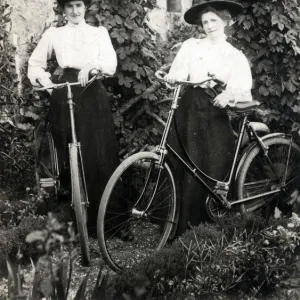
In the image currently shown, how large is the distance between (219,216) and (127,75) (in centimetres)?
159

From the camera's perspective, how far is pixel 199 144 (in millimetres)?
4750

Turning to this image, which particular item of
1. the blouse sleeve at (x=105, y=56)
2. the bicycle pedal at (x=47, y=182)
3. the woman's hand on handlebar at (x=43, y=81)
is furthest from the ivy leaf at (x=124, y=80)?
the bicycle pedal at (x=47, y=182)

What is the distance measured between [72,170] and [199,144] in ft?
3.95

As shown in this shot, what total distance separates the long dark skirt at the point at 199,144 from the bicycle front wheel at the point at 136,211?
0.20m

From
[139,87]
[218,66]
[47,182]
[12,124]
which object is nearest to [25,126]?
[12,124]

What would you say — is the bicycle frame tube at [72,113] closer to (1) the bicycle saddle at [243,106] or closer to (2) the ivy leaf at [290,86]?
(1) the bicycle saddle at [243,106]

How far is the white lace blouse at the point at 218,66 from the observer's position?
4629mm

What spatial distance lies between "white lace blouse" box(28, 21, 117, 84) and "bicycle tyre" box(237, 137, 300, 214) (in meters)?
1.65

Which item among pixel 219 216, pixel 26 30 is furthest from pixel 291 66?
pixel 26 30

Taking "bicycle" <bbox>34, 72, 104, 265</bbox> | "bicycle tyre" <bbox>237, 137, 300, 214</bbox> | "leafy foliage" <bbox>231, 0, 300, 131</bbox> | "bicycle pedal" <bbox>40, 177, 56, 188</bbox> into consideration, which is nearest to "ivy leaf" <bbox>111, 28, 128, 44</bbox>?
"bicycle" <bbox>34, 72, 104, 265</bbox>

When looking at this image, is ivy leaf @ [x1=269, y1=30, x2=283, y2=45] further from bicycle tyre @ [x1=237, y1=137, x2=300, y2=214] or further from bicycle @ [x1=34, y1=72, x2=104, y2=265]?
bicycle @ [x1=34, y1=72, x2=104, y2=265]

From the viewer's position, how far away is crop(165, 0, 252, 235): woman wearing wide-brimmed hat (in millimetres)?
4617

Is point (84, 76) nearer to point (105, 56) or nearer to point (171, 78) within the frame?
point (105, 56)

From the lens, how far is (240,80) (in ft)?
A: 15.2
